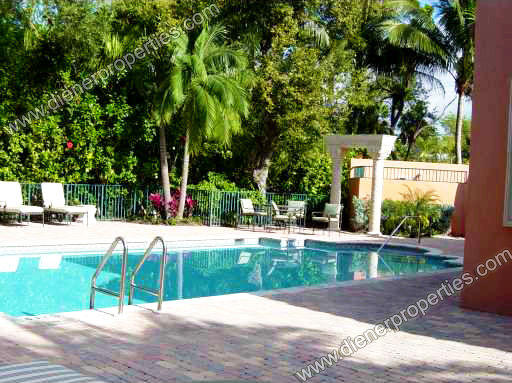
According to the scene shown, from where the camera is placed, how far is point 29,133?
55.5 feet

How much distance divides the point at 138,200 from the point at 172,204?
1.48m

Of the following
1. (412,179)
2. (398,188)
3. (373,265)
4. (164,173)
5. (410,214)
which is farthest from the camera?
(412,179)

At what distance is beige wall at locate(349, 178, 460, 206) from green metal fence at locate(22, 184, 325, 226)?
3191 millimetres

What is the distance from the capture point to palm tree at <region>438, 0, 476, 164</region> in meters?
23.8

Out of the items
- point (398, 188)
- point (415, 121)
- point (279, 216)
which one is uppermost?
point (415, 121)

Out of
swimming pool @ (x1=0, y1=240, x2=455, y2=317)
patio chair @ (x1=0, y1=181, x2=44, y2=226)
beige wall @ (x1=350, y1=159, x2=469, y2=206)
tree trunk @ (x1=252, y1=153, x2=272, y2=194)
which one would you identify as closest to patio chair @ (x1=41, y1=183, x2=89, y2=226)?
patio chair @ (x1=0, y1=181, x2=44, y2=226)

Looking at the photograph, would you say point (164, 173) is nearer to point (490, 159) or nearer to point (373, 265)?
point (373, 265)

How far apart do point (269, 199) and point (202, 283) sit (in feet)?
35.2

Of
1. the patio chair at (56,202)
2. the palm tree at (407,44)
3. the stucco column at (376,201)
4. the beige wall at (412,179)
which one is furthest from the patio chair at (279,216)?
the palm tree at (407,44)

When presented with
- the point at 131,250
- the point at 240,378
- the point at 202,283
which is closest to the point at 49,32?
the point at 131,250

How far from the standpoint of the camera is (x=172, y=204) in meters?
18.4

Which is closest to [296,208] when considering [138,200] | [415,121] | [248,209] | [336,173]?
[248,209]

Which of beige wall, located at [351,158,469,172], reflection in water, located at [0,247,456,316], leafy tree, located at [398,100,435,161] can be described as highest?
leafy tree, located at [398,100,435,161]

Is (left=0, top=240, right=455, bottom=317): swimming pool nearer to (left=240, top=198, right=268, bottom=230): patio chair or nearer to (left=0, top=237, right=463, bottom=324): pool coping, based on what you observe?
(left=0, top=237, right=463, bottom=324): pool coping
